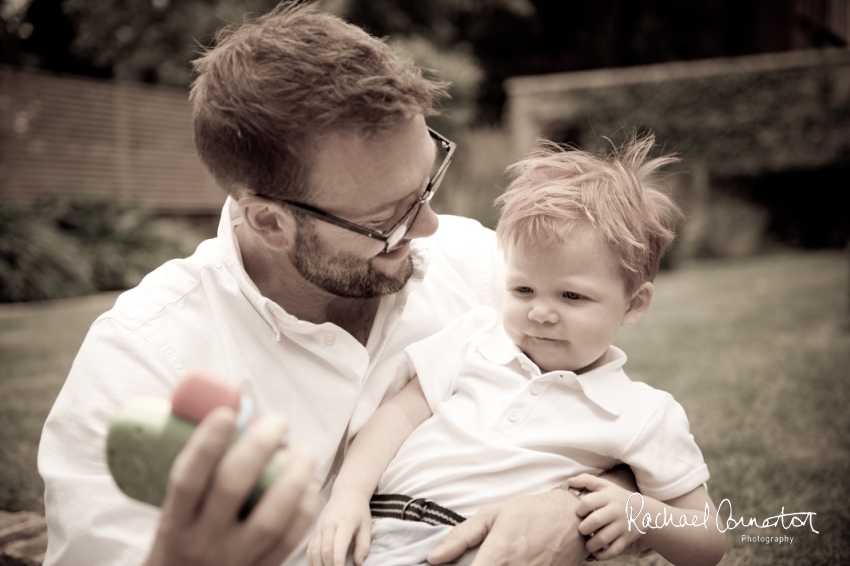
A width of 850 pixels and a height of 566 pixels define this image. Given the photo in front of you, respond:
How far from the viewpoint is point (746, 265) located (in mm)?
11305

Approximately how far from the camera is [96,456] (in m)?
1.56

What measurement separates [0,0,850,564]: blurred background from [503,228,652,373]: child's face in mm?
2558

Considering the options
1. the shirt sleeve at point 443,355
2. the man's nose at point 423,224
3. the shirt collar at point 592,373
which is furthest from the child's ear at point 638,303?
the man's nose at point 423,224

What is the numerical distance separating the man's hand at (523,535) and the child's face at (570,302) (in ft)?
1.43

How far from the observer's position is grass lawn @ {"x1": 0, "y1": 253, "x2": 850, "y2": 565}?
3098 millimetres

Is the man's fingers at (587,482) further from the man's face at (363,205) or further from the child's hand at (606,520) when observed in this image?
the man's face at (363,205)

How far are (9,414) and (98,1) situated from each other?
34.0 feet

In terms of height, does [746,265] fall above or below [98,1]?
above

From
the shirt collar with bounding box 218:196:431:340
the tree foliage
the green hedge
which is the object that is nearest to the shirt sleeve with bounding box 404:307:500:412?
the shirt collar with bounding box 218:196:431:340

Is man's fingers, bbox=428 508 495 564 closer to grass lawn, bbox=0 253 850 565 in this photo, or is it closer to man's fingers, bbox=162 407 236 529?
man's fingers, bbox=162 407 236 529

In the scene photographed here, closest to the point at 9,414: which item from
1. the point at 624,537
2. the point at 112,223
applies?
the point at 624,537

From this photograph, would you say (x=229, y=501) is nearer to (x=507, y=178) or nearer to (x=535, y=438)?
(x=535, y=438)

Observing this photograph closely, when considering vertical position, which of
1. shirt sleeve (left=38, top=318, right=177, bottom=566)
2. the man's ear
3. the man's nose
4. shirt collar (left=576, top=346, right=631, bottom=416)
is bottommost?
shirt sleeve (left=38, top=318, right=177, bottom=566)

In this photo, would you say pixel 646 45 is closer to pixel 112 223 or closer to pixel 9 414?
pixel 112 223
